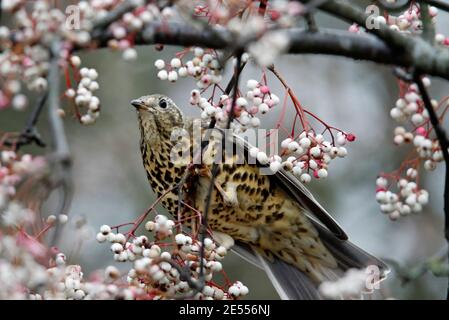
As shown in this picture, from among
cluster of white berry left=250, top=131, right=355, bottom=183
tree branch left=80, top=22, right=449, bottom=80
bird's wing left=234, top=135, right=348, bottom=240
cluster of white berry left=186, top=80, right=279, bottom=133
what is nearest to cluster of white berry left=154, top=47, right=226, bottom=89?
cluster of white berry left=186, top=80, right=279, bottom=133

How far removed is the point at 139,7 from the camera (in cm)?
279

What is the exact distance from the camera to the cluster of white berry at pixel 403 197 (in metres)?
3.37

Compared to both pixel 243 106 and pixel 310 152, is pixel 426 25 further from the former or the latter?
pixel 310 152

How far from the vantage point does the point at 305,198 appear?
203 inches

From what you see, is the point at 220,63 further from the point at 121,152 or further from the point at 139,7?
the point at 121,152

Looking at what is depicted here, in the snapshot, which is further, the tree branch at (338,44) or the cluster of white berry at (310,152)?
the cluster of white berry at (310,152)

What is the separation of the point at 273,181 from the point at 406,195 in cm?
194

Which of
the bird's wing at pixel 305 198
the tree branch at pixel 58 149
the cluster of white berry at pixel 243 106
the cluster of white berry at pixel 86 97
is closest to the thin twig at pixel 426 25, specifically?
the cluster of white berry at pixel 243 106

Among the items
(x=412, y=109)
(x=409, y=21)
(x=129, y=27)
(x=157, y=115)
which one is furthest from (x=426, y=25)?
(x=157, y=115)

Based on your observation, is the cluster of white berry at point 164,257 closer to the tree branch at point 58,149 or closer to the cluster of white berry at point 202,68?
the cluster of white berry at point 202,68

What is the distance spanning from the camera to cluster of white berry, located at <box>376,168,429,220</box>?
11.1 feet

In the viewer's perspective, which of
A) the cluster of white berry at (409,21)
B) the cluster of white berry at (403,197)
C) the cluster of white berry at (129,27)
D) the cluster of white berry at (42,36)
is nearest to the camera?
the cluster of white berry at (42,36)

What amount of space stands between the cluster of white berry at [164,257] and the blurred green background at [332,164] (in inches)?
187
